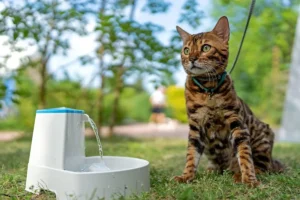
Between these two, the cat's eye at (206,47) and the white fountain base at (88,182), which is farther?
the cat's eye at (206,47)

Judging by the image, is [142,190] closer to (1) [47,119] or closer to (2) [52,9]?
(1) [47,119]

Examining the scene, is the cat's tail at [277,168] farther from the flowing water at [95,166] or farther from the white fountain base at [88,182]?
the flowing water at [95,166]

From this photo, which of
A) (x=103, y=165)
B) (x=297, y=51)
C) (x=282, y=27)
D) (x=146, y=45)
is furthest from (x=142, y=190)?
(x=282, y=27)

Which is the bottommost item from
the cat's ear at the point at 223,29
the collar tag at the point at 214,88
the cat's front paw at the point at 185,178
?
the cat's front paw at the point at 185,178

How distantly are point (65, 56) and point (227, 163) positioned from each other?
391cm

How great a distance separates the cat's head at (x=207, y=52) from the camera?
2336 mm

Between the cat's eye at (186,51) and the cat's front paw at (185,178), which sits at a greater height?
the cat's eye at (186,51)

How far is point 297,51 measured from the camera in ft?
22.5

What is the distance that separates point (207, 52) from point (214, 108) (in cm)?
36

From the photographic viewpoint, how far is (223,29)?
243 cm

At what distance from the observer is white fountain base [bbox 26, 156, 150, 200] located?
6.76ft

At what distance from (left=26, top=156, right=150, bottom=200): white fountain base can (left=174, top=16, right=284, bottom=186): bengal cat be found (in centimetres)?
38

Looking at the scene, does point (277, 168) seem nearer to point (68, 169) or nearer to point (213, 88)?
point (213, 88)

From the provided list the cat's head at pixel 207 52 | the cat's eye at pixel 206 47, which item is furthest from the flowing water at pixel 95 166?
the cat's eye at pixel 206 47
